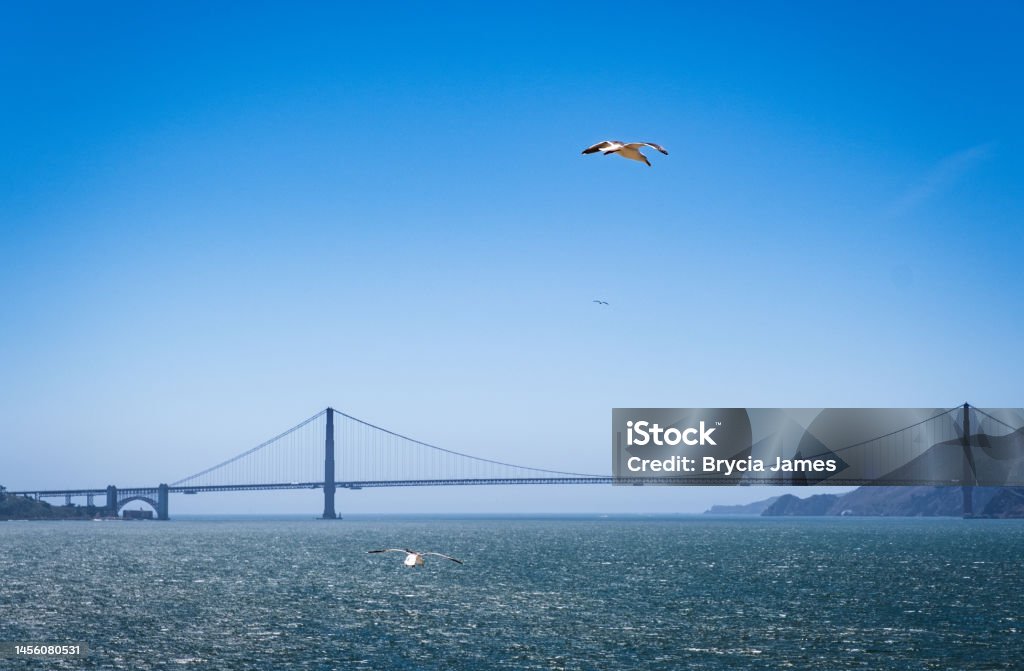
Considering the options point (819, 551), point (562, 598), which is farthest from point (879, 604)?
point (819, 551)

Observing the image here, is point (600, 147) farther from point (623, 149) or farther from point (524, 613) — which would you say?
point (524, 613)

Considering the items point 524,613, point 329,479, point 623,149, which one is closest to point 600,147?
point 623,149

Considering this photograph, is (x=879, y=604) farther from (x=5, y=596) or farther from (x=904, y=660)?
(x=5, y=596)

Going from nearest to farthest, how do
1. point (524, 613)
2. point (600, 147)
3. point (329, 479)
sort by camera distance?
point (600, 147), point (524, 613), point (329, 479)

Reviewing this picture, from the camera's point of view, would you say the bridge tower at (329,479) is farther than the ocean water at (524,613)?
Yes

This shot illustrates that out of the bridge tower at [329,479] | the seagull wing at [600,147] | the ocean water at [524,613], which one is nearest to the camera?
the seagull wing at [600,147]

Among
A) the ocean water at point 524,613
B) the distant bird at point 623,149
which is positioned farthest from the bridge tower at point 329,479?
the distant bird at point 623,149

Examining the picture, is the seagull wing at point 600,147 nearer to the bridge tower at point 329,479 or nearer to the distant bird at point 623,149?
the distant bird at point 623,149

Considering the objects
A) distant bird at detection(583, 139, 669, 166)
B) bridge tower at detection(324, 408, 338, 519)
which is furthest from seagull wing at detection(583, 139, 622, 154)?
bridge tower at detection(324, 408, 338, 519)

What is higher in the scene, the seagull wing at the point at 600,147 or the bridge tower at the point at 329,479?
the seagull wing at the point at 600,147
